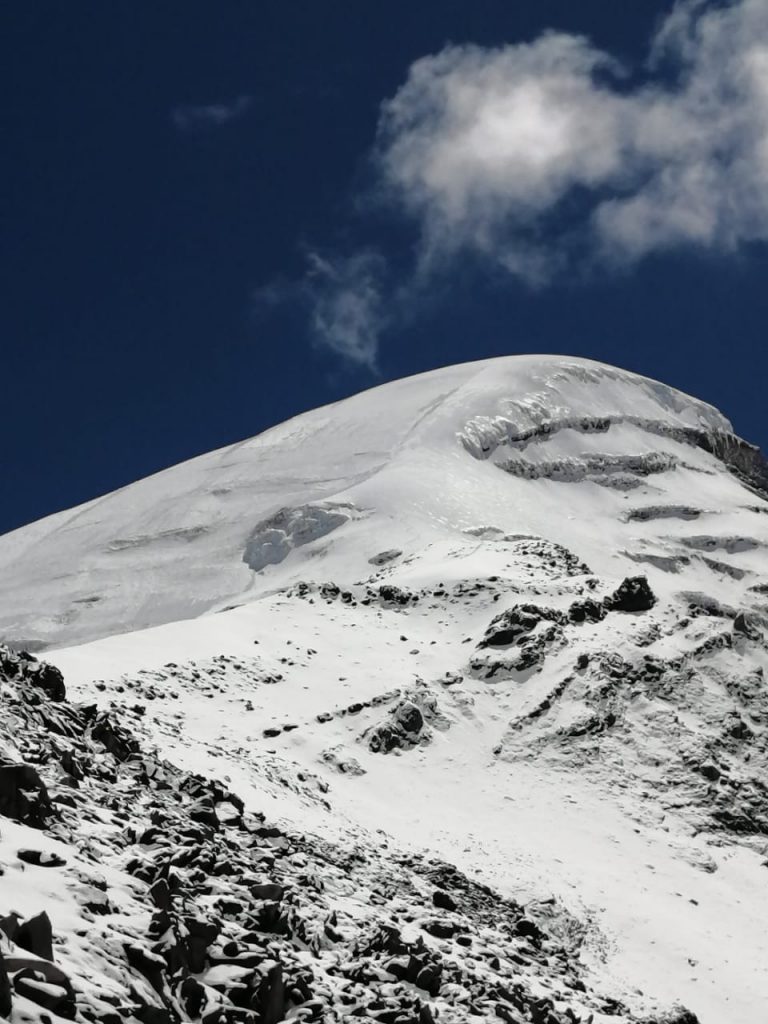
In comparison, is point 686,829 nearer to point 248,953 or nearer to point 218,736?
point 218,736

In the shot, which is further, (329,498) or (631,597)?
(329,498)

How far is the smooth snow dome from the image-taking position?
7275cm

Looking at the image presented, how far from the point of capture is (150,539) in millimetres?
87438

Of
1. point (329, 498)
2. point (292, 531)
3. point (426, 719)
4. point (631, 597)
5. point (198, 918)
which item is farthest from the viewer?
point (329, 498)

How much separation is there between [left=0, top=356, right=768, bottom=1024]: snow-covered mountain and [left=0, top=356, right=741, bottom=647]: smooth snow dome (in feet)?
1.30

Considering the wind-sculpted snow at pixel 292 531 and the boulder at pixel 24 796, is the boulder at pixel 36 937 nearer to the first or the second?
the boulder at pixel 24 796

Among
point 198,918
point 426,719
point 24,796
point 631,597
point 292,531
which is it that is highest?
point 292,531

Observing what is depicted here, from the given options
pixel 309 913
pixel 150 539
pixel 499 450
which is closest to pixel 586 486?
pixel 499 450

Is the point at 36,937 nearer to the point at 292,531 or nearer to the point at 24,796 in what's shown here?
the point at 24,796

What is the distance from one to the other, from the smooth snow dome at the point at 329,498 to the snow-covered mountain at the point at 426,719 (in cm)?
40

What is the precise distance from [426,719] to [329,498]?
125 feet

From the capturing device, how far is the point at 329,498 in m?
79.8

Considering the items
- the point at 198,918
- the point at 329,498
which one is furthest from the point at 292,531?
the point at 198,918

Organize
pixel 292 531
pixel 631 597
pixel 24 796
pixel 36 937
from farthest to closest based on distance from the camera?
1. pixel 292 531
2. pixel 631 597
3. pixel 24 796
4. pixel 36 937
